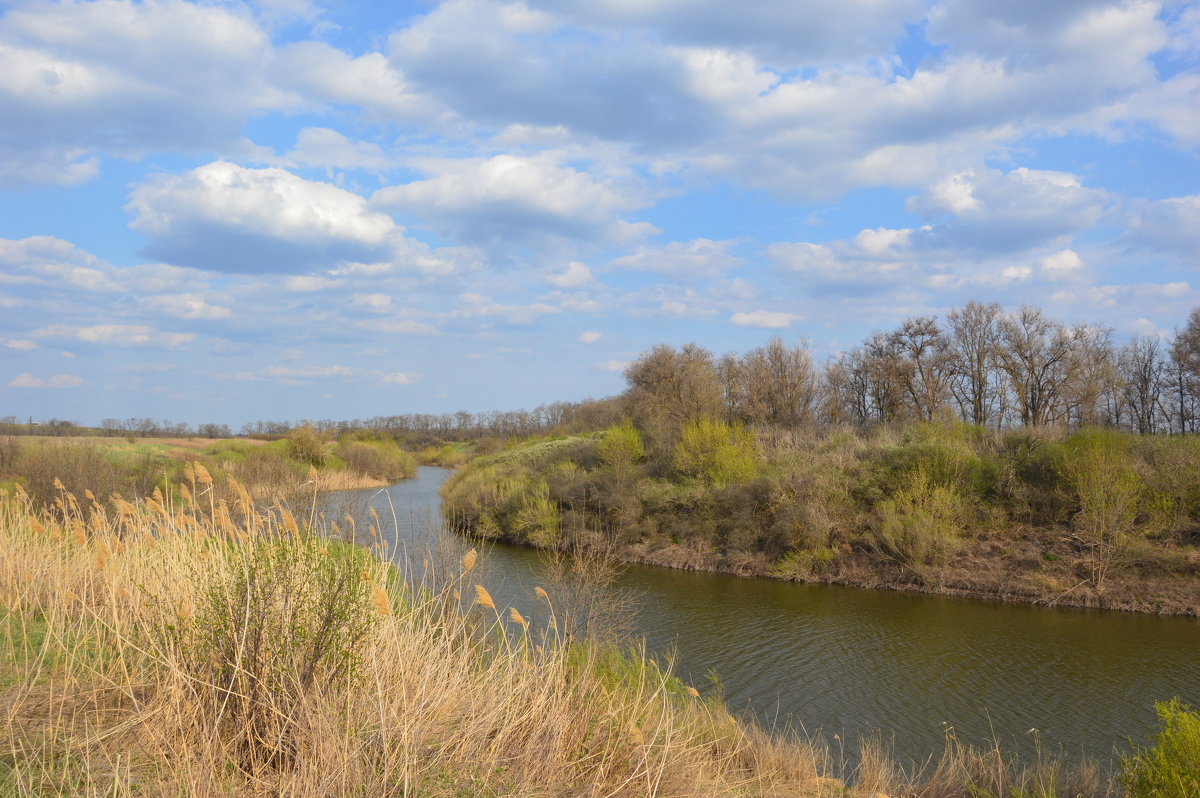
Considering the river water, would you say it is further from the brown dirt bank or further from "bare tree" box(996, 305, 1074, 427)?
"bare tree" box(996, 305, 1074, 427)

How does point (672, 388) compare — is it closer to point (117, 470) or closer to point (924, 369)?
point (924, 369)

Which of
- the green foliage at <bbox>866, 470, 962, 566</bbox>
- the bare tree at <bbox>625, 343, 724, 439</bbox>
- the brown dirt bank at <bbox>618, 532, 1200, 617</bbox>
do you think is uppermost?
the bare tree at <bbox>625, 343, 724, 439</bbox>

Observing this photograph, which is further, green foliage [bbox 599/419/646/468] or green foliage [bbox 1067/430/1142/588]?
green foliage [bbox 599/419/646/468]

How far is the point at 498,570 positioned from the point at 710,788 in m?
20.4

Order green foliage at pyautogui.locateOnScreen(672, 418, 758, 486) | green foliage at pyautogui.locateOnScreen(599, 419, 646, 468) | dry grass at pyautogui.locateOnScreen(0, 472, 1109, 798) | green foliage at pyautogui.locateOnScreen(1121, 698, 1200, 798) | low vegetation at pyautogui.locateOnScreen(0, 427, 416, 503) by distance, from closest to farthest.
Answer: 1. dry grass at pyautogui.locateOnScreen(0, 472, 1109, 798)
2. green foliage at pyautogui.locateOnScreen(1121, 698, 1200, 798)
3. low vegetation at pyautogui.locateOnScreen(0, 427, 416, 503)
4. green foliage at pyautogui.locateOnScreen(672, 418, 758, 486)
5. green foliage at pyautogui.locateOnScreen(599, 419, 646, 468)

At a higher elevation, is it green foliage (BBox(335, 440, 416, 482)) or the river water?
green foliage (BBox(335, 440, 416, 482))

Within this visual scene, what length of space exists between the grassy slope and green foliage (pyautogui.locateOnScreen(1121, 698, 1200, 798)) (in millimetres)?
17600

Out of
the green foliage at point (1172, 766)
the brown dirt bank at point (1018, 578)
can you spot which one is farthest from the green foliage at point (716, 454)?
the green foliage at point (1172, 766)

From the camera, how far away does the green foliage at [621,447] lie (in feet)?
125

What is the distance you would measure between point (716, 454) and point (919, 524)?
10.3 metres

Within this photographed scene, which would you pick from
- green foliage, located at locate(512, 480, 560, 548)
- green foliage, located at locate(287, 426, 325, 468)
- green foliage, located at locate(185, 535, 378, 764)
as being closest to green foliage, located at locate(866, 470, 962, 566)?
green foliage, located at locate(512, 480, 560, 548)

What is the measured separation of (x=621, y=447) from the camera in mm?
38469

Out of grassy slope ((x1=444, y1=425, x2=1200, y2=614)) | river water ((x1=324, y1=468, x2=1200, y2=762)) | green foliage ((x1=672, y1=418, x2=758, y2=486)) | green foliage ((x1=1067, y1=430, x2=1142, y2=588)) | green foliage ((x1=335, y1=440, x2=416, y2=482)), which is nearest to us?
river water ((x1=324, y1=468, x2=1200, y2=762))

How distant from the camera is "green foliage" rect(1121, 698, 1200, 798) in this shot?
678 cm
